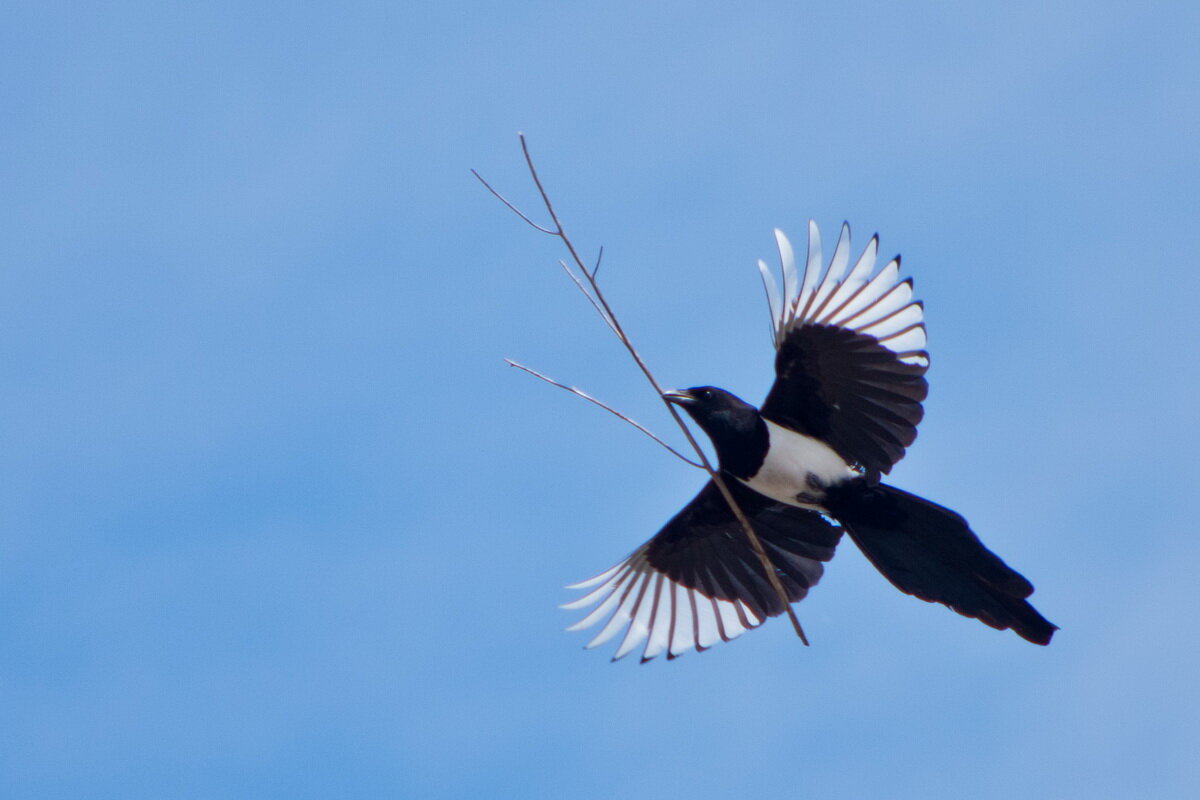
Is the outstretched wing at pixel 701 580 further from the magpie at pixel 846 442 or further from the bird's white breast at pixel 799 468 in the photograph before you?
the bird's white breast at pixel 799 468

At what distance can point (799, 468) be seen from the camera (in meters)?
4.50

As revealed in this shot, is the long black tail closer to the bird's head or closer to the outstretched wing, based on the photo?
the bird's head

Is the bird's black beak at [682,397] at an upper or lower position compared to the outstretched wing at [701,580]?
upper

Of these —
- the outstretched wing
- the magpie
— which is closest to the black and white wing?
the magpie

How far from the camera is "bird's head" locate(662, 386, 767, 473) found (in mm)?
4539

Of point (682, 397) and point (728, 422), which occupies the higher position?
point (682, 397)

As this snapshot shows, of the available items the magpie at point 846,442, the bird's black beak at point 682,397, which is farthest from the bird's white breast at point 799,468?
the bird's black beak at point 682,397

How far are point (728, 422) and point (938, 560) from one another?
2.63ft

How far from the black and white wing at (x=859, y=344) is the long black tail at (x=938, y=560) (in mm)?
142

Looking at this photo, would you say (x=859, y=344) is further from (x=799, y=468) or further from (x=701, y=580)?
(x=701, y=580)

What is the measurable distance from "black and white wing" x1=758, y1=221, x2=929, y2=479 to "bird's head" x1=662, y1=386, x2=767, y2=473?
211mm

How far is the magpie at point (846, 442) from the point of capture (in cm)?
431

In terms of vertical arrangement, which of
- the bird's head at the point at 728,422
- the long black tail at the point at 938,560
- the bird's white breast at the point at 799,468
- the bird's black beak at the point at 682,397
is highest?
the bird's black beak at the point at 682,397

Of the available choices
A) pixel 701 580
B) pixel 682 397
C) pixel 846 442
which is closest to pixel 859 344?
pixel 846 442
